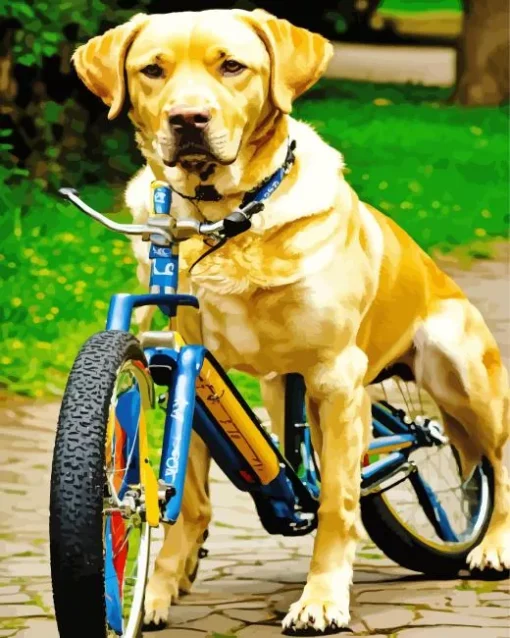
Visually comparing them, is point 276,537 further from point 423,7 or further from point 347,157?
point 423,7

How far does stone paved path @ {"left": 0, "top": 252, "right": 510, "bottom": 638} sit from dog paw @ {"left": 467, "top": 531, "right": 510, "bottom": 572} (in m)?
0.07

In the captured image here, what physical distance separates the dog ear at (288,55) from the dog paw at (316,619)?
147 cm

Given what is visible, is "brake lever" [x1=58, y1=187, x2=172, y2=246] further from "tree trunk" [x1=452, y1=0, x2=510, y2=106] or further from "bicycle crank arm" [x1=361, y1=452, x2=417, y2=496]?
"tree trunk" [x1=452, y1=0, x2=510, y2=106]

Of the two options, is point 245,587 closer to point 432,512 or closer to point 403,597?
point 403,597

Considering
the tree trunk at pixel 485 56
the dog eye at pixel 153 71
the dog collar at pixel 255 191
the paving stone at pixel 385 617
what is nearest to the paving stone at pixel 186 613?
the paving stone at pixel 385 617

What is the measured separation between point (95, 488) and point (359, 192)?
42.3 ft

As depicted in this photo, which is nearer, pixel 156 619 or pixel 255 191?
pixel 255 191

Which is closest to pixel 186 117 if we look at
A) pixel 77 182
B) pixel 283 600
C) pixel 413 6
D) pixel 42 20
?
pixel 283 600

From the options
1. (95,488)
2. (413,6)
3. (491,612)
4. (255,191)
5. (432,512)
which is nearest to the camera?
(95,488)

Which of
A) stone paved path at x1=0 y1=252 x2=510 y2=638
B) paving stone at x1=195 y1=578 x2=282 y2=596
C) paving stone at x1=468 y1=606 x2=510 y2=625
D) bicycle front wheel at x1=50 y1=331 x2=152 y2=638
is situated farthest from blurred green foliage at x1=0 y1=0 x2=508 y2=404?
bicycle front wheel at x1=50 y1=331 x2=152 y2=638

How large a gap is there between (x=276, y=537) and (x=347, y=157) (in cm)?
1302

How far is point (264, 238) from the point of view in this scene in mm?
5301

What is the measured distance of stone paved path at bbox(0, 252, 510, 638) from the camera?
546 centimetres

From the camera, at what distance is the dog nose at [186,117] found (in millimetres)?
4793
